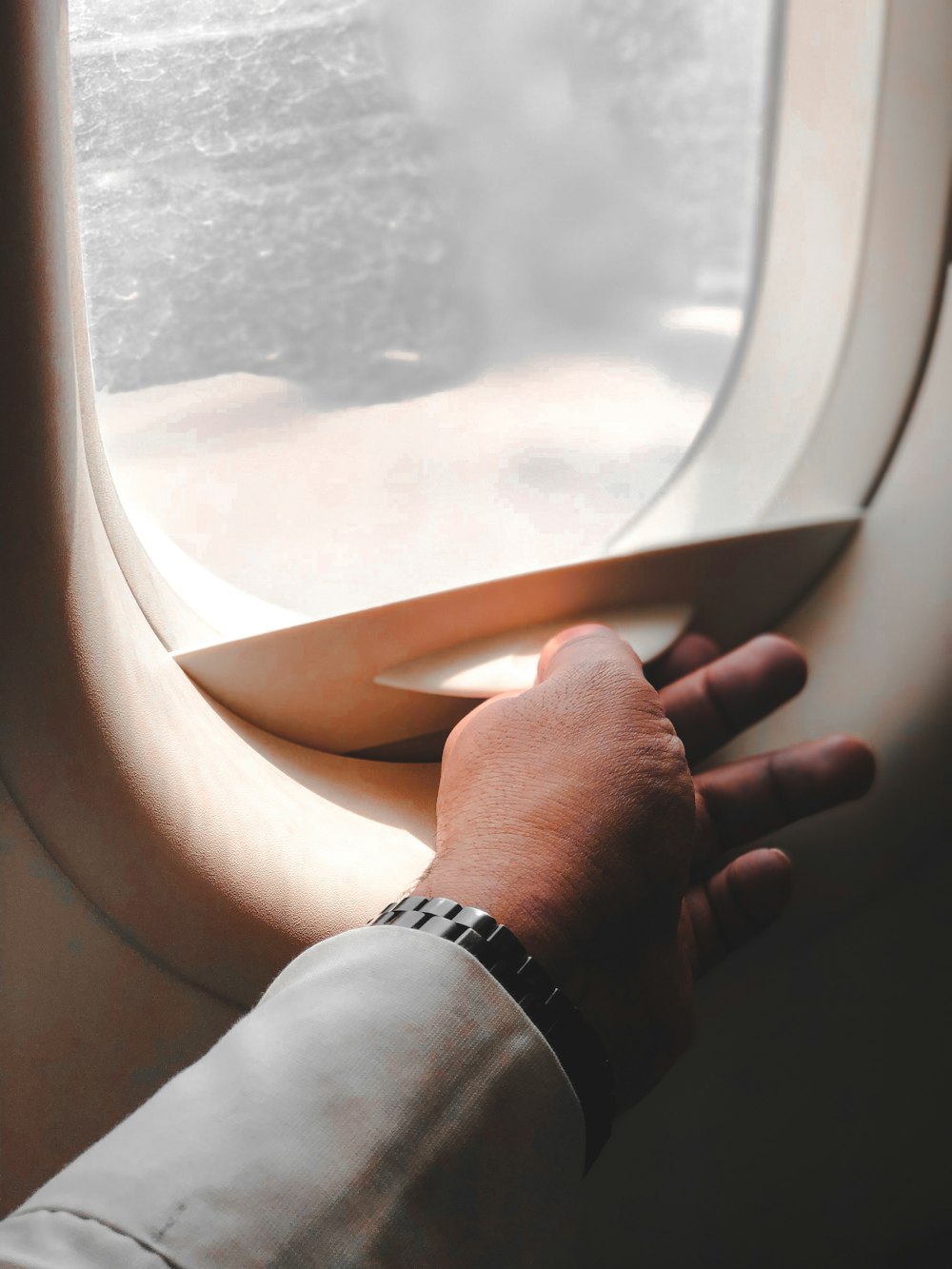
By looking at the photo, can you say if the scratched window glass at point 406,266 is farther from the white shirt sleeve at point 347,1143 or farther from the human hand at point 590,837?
the white shirt sleeve at point 347,1143

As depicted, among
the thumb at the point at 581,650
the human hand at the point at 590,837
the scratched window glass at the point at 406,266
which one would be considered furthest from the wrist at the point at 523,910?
the scratched window glass at the point at 406,266

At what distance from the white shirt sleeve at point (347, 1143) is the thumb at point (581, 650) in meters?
0.29

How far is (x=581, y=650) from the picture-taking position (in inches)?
30.7

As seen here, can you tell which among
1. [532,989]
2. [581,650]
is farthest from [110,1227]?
[581,650]

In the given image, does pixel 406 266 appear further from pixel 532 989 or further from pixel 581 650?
pixel 532 989

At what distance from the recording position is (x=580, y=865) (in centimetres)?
62

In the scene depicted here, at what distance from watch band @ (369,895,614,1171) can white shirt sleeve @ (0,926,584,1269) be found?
0.01 meters

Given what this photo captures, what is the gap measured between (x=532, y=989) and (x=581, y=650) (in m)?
0.30

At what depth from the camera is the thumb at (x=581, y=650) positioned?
29.9 inches

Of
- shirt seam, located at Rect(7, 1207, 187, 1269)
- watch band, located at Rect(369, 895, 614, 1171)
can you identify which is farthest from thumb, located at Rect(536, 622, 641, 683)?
shirt seam, located at Rect(7, 1207, 187, 1269)

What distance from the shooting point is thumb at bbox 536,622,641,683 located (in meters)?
0.76

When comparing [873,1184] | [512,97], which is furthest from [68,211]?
[873,1184]

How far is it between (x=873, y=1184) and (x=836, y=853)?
506mm

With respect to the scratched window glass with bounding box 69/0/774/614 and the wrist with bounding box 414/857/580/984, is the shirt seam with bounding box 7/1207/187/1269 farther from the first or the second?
the scratched window glass with bounding box 69/0/774/614
